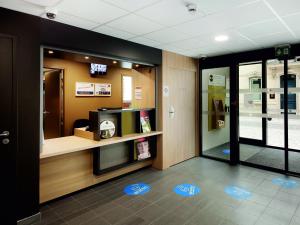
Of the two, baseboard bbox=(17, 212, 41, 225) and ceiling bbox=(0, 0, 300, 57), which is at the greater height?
ceiling bbox=(0, 0, 300, 57)

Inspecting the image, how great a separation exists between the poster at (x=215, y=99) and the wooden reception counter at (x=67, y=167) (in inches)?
116

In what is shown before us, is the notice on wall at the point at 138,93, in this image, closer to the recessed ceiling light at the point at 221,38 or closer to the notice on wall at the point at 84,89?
the notice on wall at the point at 84,89

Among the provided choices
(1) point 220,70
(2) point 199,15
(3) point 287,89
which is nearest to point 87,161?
(2) point 199,15

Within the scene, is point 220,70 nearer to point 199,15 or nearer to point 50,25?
point 199,15

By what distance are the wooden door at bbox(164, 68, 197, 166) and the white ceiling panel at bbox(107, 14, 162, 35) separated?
1.57 meters

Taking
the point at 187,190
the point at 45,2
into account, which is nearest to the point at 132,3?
the point at 45,2

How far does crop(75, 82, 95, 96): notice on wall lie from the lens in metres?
5.83

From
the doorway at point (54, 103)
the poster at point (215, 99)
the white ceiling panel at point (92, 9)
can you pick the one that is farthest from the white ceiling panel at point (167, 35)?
the doorway at point (54, 103)

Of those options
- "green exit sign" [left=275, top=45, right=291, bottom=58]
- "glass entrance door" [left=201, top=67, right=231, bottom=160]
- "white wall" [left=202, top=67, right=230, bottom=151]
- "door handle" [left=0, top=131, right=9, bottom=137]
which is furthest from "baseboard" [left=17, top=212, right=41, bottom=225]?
"green exit sign" [left=275, top=45, right=291, bottom=58]

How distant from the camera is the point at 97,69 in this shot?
609 cm

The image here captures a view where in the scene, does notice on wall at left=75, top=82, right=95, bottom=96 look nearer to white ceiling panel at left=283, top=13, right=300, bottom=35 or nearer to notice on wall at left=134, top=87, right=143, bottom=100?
notice on wall at left=134, top=87, right=143, bottom=100

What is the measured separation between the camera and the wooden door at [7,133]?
8.12ft

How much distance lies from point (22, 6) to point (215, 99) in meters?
5.03

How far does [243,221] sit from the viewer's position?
268 cm
